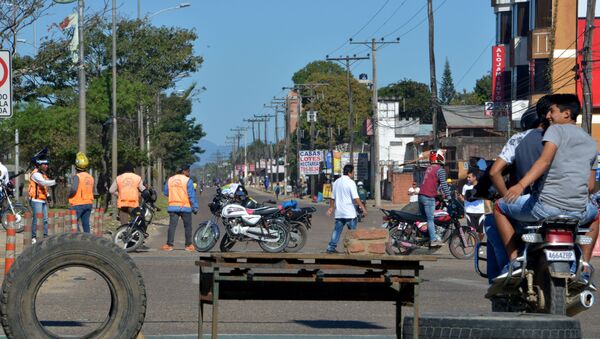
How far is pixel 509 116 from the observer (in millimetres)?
58438

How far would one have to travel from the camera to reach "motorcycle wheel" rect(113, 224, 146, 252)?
2169 centimetres

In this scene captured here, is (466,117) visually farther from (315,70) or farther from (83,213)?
(83,213)

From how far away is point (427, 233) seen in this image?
2020cm

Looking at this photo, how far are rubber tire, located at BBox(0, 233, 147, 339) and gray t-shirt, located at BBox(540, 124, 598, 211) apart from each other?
2.92 meters

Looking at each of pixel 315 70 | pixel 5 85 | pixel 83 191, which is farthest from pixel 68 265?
pixel 315 70

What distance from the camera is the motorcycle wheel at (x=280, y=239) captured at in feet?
73.3

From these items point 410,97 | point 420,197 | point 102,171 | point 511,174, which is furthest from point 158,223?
point 410,97

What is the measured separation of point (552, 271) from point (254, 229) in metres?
15.3

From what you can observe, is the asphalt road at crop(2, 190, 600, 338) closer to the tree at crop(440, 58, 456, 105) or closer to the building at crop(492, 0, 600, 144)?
the building at crop(492, 0, 600, 144)

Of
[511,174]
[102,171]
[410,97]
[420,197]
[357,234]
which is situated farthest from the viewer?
[410,97]

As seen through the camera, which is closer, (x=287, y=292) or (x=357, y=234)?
(x=287, y=292)

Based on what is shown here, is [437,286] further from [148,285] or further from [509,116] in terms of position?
[509,116]

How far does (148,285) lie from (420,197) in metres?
6.73

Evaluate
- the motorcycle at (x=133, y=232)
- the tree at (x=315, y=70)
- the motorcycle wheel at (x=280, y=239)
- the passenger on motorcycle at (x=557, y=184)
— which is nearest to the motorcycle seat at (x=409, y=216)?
the motorcycle wheel at (x=280, y=239)
